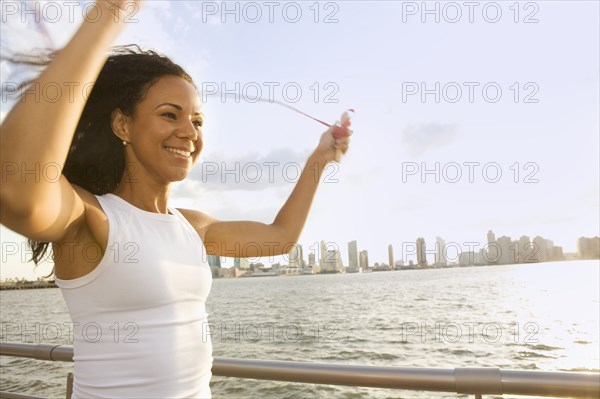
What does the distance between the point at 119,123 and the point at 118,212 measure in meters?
0.27

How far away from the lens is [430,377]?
5.08ft

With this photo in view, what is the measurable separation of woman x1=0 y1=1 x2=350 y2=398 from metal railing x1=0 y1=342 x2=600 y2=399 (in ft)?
1.86

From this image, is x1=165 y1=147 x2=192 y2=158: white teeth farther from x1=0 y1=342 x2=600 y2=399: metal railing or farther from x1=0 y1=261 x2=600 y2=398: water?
x1=0 y1=261 x2=600 y2=398: water

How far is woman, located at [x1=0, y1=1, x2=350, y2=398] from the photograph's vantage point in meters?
0.78

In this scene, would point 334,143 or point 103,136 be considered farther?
point 334,143

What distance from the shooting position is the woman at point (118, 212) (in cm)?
78

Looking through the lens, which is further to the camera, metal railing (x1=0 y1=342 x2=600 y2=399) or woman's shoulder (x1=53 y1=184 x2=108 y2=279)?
metal railing (x1=0 y1=342 x2=600 y2=399)

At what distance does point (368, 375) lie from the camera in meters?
1.63

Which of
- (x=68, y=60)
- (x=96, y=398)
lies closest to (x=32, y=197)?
(x=68, y=60)

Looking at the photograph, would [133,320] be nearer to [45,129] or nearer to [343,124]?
[45,129]

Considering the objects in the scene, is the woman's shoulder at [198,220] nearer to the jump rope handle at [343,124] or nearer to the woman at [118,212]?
the woman at [118,212]

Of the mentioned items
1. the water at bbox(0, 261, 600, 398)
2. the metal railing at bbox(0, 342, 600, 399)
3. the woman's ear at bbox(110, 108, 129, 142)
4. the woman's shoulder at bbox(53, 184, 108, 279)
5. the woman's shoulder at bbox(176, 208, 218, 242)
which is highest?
the woman's ear at bbox(110, 108, 129, 142)

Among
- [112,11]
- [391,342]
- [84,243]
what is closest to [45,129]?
[112,11]

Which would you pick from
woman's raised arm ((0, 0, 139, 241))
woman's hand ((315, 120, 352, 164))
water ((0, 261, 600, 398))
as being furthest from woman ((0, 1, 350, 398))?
water ((0, 261, 600, 398))
